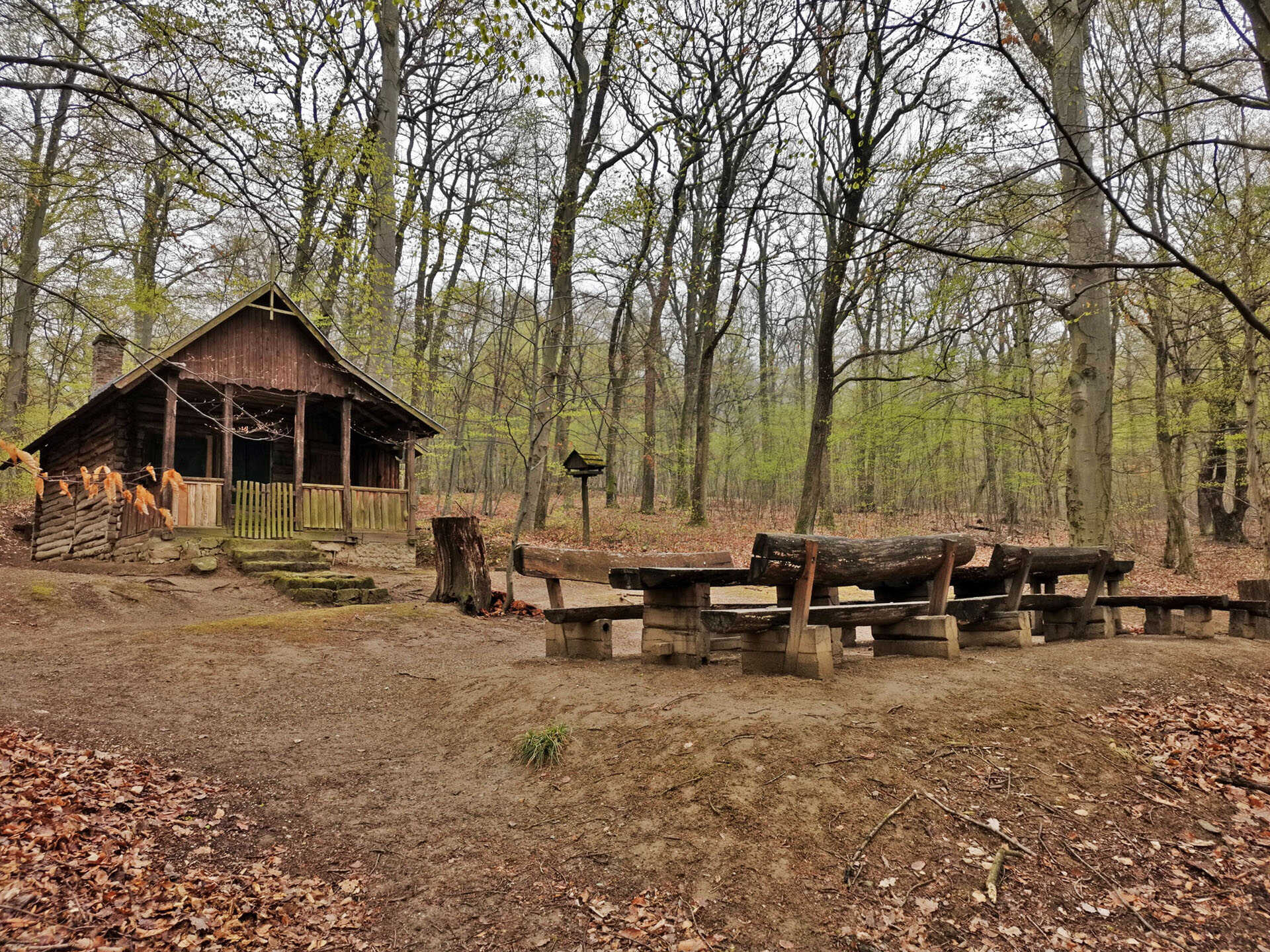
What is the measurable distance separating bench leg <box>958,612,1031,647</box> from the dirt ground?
0.74 ft

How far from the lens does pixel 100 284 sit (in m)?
20.5

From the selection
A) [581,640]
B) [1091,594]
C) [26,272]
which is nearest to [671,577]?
[581,640]

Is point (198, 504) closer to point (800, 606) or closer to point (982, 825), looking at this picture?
point (800, 606)

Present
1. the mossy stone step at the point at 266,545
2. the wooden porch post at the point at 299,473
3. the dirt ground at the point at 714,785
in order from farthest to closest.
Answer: the wooden porch post at the point at 299,473 → the mossy stone step at the point at 266,545 → the dirt ground at the point at 714,785

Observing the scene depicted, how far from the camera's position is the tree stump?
10758mm

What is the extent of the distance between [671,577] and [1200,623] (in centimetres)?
589

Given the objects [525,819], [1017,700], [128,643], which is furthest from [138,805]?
[1017,700]

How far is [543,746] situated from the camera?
4.44 m

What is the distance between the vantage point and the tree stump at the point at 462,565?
1076 centimetres

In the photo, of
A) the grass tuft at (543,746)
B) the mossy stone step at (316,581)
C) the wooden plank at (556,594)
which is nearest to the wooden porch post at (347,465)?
the mossy stone step at (316,581)

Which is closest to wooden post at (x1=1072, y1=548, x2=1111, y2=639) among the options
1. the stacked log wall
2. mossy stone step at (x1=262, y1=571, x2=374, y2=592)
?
mossy stone step at (x1=262, y1=571, x2=374, y2=592)

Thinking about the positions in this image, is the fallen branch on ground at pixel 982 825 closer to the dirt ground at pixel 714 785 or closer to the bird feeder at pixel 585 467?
the dirt ground at pixel 714 785

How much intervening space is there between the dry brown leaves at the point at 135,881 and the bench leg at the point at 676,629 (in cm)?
282

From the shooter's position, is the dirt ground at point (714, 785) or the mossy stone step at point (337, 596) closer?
→ the dirt ground at point (714, 785)
